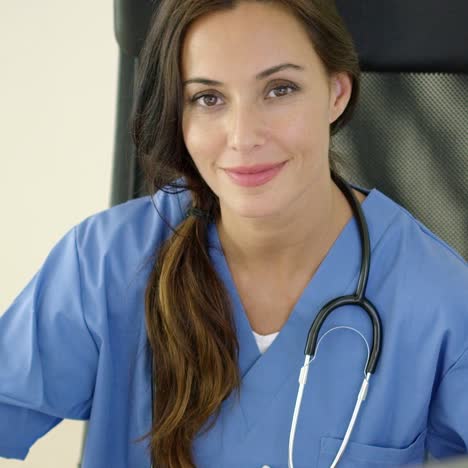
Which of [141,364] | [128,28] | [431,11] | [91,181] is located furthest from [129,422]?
[91,181]

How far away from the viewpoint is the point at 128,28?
1090 mm

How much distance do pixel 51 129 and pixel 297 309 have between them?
38.7 inches

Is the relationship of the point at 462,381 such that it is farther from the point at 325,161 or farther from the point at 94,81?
the point at 94,81

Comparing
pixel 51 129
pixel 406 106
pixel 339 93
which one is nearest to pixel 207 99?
pixel 339 93

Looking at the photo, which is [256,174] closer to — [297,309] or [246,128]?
[246,128]

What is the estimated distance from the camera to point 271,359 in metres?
1.02

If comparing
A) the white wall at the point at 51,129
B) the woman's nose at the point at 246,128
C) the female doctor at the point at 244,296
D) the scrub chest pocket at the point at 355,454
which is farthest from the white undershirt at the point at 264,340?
the white wall at the point at 51,129

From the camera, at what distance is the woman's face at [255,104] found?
93cm

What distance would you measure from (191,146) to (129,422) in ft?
1.13

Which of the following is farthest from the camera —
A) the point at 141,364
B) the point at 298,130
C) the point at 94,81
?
the point at 94,81

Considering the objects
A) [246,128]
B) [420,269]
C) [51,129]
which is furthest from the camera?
[51,129]

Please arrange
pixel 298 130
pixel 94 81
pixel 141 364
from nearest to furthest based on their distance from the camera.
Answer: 1. pixel 298 130
2. pixel 141 364
3. pixel 94 81

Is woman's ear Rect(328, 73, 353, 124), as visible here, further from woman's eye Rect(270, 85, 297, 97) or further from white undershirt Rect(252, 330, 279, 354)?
white undershirt Rect(252, 330, 279, 354)

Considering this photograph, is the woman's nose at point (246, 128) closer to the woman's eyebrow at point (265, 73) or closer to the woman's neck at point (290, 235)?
the woman's eyebrow at point (265, 73)
